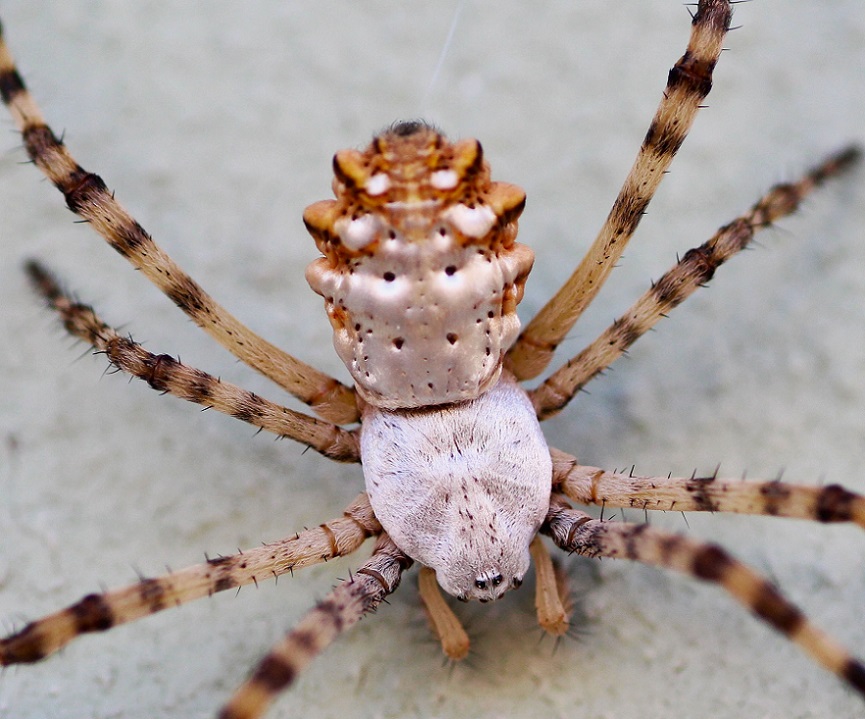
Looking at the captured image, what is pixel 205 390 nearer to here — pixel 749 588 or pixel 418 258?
pixel 418 258

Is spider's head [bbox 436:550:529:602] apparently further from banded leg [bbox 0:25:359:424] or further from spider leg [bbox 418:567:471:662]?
banded leg [bbox 0:25:359:424]

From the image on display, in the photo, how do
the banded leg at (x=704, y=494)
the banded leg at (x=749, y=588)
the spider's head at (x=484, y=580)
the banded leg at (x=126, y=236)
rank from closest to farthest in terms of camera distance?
the banded leg at (x=749, y=588) → the banded leg at (x=704, y=494) → the spider's head at (x=484, y=580) → the banded leg at (x=126, y=236)

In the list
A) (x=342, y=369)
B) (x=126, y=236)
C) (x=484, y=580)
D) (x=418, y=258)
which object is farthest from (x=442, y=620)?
(x=126, y=236)

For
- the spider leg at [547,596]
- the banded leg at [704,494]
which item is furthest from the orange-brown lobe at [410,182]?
the spider leg at [547,596]

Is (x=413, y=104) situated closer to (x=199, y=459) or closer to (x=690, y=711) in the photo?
(x=199, y=459)

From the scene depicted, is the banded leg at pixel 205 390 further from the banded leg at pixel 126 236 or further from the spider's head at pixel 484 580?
the spider's head at pixel 484 580

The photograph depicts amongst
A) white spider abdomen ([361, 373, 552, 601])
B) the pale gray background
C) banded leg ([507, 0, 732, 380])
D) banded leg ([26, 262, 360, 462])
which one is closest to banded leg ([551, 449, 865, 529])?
white spider abdomen ([361, 373, 552, 601])
